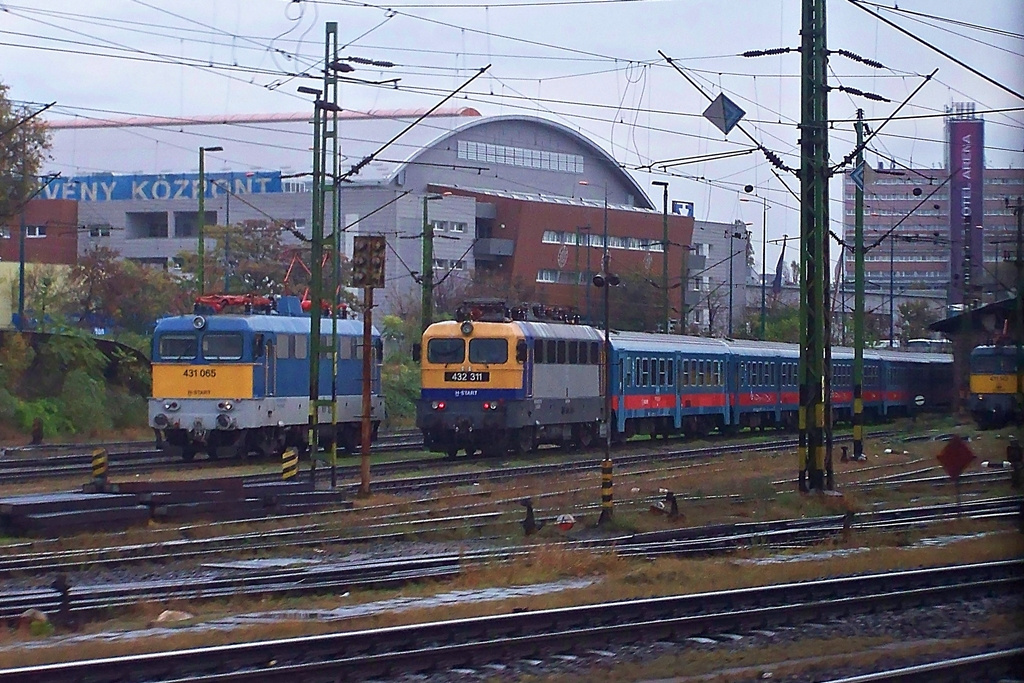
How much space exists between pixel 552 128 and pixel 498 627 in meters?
94.4

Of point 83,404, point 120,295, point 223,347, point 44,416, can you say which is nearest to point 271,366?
point 223,347

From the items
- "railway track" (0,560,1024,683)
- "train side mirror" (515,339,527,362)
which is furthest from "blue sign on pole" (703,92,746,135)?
"railway track" (0,560,1024,683)

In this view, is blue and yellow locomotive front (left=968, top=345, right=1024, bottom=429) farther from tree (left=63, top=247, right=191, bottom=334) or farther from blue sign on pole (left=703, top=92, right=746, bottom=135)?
tree (left=63, top=247, right=191, bottom=334)

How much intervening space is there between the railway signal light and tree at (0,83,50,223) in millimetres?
30460

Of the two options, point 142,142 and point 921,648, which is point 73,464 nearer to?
point 921,648

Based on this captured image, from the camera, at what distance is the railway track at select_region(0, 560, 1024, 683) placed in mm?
10461

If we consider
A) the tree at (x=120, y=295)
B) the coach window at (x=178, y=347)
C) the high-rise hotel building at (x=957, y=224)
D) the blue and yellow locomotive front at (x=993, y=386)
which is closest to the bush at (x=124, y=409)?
the coach window at (x=178, y=347)

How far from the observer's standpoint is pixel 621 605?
43.5 feet

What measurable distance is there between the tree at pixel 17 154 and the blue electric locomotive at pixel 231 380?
20.9 meters

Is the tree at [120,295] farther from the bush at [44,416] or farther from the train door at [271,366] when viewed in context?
the train door at [271,366]

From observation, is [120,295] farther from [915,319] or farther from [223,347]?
[915,319]

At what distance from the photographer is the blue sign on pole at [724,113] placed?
25.6 metres

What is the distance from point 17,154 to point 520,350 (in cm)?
2897

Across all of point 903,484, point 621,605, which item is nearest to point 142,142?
point 903,484
